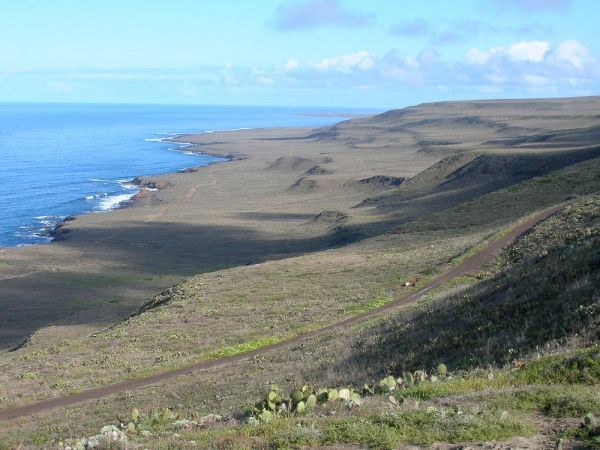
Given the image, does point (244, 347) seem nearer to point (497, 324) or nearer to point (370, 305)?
point (370, 305)

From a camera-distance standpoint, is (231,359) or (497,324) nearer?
(497,324)

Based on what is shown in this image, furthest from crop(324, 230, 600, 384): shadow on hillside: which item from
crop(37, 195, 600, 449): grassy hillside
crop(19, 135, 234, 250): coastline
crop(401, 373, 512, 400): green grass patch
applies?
crop(19, 135, 234, 250): coastline

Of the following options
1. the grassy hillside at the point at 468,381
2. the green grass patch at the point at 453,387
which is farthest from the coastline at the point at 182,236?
the green grass patch at the point at 453,387

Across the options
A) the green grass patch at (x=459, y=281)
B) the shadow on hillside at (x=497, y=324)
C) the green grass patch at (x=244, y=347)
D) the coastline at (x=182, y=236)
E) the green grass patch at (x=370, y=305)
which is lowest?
the coastline at (x=182, y=236)

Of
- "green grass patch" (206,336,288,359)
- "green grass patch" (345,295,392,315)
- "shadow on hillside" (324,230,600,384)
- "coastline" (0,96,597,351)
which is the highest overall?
"shadow on hillside" (324,230,600,384)

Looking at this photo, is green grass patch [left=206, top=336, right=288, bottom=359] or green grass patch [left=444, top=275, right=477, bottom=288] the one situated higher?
green grass patch [left=444, top=275, right=477, bottom=288]

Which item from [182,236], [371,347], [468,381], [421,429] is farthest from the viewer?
[182,236]

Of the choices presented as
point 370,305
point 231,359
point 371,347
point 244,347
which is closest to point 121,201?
point 370,305

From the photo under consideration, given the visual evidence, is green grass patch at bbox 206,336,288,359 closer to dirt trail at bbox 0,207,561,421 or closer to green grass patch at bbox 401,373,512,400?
dirt trail at bbox 0,207,561,421

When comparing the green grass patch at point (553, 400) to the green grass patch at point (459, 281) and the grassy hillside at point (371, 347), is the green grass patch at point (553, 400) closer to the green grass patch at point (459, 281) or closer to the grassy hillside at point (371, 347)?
the grassy hillside at point (371, 347)

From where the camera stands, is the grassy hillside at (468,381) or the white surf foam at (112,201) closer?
the grassy hillside at (468,381)

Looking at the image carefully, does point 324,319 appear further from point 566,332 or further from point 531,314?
point 566,332

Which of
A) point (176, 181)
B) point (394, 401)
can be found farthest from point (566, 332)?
point (176, 181)
